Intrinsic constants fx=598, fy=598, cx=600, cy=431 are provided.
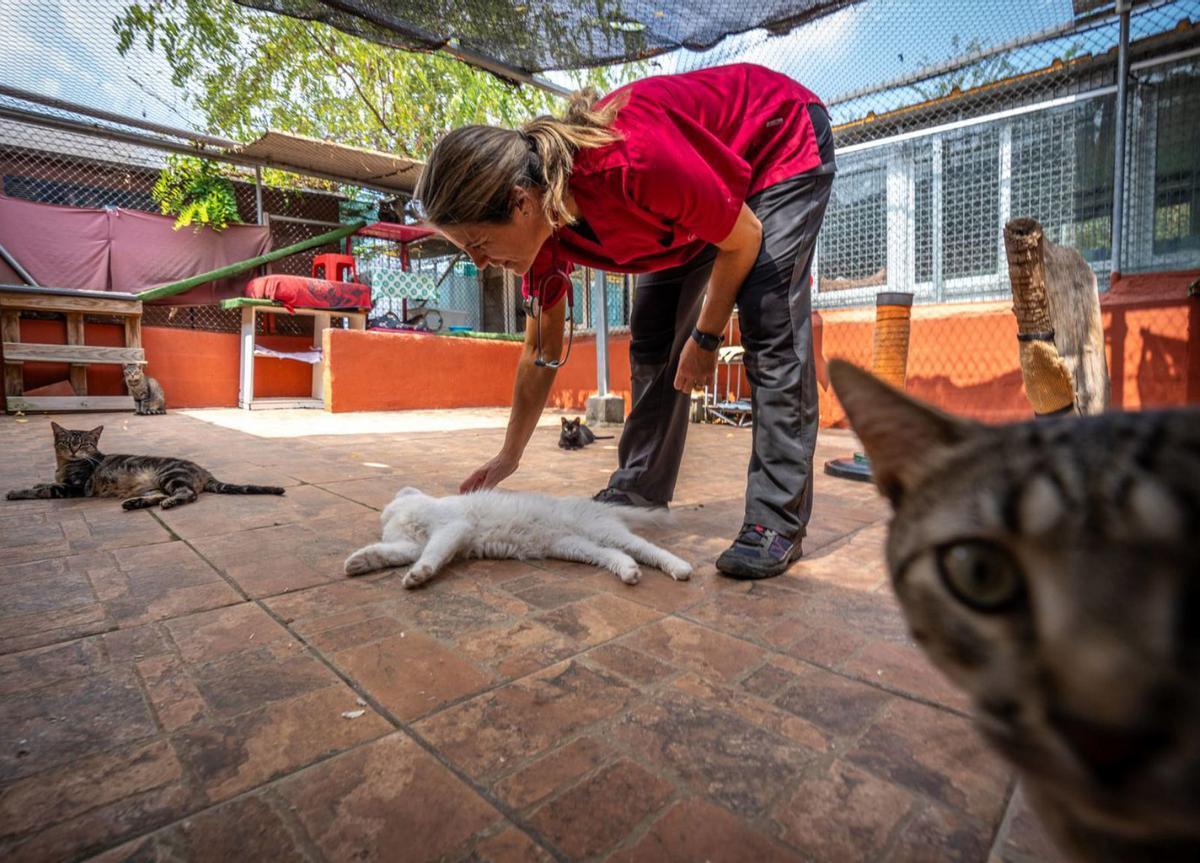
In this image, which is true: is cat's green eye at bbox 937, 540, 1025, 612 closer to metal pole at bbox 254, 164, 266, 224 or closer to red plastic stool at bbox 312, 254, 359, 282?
red plastic stool at bbox 312, 254, 359, 282

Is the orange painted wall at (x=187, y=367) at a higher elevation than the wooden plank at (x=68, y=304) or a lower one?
lower

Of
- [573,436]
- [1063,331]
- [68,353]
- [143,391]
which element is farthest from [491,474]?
[68,353]

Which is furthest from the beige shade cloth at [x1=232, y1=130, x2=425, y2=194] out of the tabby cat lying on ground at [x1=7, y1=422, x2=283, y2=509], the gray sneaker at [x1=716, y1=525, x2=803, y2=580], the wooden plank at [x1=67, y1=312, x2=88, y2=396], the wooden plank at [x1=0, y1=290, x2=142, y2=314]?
the gray sneaker at [x1=716, y1=525, x2=803, y2=580]

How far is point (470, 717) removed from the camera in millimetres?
1069

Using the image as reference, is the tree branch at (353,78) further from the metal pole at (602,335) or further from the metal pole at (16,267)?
the metal pole at (602,335)

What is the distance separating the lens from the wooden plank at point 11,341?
20.4ft

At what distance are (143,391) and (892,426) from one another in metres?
8.32

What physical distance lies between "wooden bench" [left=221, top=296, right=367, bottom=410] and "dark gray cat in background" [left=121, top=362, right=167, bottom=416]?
90cm

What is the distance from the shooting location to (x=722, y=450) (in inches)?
186

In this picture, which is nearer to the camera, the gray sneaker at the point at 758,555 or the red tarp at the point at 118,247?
the gray sneaker at the point at 758,555

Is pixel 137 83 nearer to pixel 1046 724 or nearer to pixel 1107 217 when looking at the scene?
pixel 1046 724

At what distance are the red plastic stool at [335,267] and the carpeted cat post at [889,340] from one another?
6879 millimetres

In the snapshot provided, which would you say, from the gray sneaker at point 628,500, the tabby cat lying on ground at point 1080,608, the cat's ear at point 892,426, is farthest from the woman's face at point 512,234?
the tabby cat lying on ground at point 1080,608

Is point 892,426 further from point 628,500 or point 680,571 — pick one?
point 628,500
